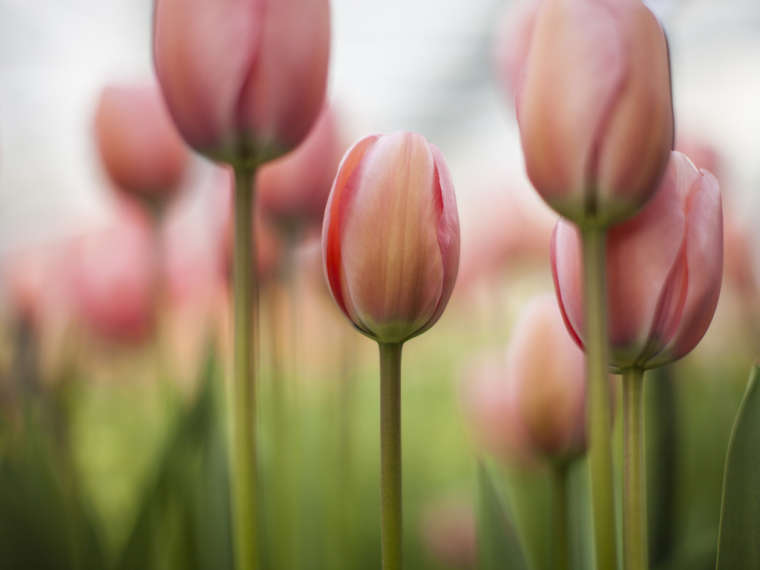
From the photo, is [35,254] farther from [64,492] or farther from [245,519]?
[245,519]

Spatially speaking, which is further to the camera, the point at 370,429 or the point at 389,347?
the point at 370,429

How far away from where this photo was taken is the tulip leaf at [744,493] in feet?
0.77

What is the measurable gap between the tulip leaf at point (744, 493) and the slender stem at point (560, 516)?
0.26ft

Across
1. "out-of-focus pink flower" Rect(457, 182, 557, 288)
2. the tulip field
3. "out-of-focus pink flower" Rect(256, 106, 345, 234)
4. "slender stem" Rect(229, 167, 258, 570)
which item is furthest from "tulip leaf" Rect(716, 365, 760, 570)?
"out-of-focus pink flower" Rect(457, 182, 557, 288)

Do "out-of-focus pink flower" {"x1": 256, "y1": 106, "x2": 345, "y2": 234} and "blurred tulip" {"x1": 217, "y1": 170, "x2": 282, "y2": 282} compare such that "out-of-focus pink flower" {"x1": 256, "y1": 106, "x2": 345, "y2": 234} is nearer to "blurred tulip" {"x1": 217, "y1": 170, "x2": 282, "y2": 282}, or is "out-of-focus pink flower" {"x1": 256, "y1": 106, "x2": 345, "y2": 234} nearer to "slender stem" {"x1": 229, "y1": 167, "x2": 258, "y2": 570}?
"blurred tulip" {"x1": 217, "y1": 170, "x2": 282, "y2": 282}

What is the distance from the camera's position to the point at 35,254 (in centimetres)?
68

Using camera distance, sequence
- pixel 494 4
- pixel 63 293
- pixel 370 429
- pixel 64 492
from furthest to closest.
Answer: pixel 494 4 < pixel 370 429 < pixel 63 293 < pixel 64 492

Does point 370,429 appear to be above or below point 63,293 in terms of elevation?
below

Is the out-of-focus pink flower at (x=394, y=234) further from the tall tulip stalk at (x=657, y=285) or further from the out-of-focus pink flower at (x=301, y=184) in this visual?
the out-of-focus pink flower at (x=301, y=184)

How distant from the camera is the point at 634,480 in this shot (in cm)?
23

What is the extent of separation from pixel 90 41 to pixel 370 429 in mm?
1017

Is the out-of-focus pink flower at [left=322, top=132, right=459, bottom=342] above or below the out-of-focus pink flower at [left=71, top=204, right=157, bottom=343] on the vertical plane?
above

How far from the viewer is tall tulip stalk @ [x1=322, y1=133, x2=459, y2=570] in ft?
0.76

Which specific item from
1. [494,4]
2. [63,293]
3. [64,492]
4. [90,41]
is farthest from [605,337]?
[494,4]
